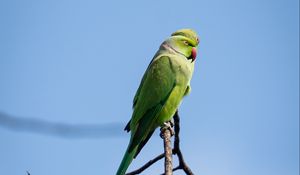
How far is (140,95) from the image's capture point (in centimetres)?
447

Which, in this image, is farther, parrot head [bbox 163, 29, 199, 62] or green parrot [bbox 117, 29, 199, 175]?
parrot head [bbox 163, 29, 199, 62]

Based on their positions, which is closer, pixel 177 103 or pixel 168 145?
pixel 168 145

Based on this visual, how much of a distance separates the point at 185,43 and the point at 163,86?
49 centimetres

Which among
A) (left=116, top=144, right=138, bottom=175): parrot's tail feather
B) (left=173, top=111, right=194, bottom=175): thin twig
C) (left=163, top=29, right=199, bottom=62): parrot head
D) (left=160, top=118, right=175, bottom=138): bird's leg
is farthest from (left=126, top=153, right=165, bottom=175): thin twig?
(left=163, top=29, right=199, bottom=62): parrot head

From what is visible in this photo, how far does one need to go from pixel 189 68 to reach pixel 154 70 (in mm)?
336

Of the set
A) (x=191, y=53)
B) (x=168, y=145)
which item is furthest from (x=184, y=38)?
(x=168, y=145)

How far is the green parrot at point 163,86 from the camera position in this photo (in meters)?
4.28

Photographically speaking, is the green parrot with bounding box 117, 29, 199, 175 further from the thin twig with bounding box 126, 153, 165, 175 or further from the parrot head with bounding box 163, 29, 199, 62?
the thin twig with bounding box 126, 153, 165, 175

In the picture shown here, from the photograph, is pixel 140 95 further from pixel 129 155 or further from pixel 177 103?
pixel 129 155

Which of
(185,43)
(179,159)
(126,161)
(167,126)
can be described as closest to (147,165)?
(179,159)

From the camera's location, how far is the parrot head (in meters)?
4.55

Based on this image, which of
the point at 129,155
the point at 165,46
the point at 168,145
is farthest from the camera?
the point at 165,46

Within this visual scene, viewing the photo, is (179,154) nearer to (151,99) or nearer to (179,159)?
(179,159)

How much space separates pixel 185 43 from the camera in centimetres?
454
